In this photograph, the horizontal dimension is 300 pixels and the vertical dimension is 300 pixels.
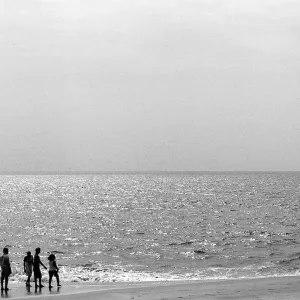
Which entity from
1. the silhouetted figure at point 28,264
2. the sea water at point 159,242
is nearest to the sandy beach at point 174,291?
the silhouetted figure at point 28,264

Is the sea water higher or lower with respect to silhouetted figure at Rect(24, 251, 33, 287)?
lower

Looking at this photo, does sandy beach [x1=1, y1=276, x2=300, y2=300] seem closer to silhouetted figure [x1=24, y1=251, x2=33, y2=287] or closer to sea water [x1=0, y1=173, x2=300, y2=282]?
silhouetted figure [x1=24, y1=251, x2=33, y2=287]

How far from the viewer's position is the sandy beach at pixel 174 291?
24453mm

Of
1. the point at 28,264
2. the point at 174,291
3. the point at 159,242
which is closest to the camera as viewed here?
the point at 174,291

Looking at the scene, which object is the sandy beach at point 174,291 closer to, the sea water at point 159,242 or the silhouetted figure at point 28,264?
the silhouetted figure at point 28,264

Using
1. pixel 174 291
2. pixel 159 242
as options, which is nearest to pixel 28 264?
pixel 174 291

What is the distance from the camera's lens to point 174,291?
25969mm

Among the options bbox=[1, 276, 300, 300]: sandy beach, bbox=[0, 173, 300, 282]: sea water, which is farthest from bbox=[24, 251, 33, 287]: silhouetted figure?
bbox=[0, 173, 300, 282]: sea water

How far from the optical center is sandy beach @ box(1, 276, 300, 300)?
2445cm

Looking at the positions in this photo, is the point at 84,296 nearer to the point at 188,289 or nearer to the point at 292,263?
the point at 188,289

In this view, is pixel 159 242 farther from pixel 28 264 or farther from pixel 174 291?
pixel 174 291

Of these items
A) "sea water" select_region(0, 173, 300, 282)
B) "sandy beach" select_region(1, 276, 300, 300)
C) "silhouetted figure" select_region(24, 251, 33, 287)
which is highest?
"silhouetted figure" select_region(24, 251, 33, 287)

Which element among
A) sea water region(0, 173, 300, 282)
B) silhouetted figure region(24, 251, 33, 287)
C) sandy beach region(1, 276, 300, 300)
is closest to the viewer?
sandy beach region(1, 276, 300, 300)

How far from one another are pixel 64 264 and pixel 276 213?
49.6m
